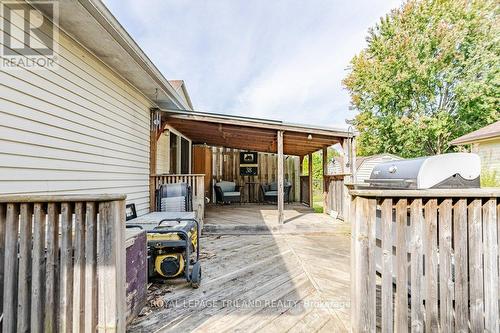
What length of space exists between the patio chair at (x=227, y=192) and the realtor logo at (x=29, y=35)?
700 cm

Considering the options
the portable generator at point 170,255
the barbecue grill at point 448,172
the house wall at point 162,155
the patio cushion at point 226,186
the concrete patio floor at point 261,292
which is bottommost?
A: the concrete patio floor at point 261,292

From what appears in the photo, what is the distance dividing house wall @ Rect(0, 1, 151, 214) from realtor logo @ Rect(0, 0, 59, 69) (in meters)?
0.08

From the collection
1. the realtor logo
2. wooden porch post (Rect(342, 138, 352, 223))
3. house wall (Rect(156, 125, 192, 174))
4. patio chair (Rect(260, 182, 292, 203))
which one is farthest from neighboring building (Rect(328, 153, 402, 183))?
the realtor logo

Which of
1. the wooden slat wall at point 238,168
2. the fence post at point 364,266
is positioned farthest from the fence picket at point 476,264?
the wooden slat wall at point 238,168

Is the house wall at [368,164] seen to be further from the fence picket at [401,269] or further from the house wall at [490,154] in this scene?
the fence picket at [401,269]

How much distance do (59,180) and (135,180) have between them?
198 cm

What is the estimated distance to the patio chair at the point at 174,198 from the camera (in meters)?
5.10

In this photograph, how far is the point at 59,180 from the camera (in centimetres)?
278

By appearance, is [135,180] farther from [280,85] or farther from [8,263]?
[280,85]

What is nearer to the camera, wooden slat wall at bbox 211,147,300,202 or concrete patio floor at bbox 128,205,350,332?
concrete patio floor at bbox 128,205,350,332

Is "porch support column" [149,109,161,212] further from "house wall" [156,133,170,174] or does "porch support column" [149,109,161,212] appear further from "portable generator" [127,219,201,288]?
"portable generator" [127,219,201,288]

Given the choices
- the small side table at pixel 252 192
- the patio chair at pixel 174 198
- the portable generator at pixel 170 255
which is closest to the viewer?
the portable generator at pixel 170 255

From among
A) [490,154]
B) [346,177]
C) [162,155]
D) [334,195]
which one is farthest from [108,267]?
[490,154]

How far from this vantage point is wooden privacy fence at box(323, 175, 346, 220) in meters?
6.11
